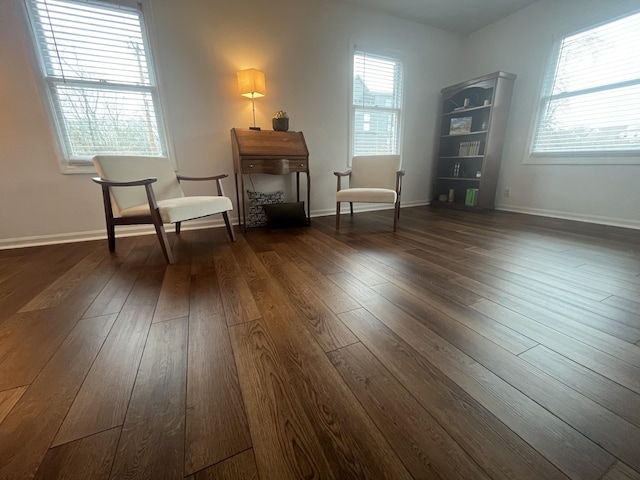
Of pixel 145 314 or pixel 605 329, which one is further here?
pixel 145 314

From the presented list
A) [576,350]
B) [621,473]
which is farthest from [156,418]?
[576,350]

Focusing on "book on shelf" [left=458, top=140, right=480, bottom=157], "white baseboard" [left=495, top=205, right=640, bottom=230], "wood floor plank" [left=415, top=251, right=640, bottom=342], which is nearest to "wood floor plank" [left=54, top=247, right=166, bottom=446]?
"wood floor plank" [left=415, top=251, right=640, bottom=342]

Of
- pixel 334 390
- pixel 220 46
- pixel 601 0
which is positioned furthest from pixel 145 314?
pixel 601 0

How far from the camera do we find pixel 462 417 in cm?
72

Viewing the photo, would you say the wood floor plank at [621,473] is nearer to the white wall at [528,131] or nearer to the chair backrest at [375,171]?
the chair backrest at [375,171]

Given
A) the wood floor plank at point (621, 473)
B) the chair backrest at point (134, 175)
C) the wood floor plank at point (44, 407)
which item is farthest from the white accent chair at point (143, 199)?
the wood floor plank at point (621, 473)

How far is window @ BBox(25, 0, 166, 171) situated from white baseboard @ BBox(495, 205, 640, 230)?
178 inches

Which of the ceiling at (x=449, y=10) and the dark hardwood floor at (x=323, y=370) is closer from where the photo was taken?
the dark hardwood floor at (x=323, y=370)

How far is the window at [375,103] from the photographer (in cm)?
348

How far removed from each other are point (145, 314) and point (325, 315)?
87 centimetres

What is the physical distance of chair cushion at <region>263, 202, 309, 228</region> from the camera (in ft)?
9.52

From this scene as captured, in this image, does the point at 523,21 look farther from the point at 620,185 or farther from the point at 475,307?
the point at 475,307

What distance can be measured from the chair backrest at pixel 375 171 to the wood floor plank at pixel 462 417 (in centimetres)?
233

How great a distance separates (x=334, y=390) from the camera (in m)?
0.82
